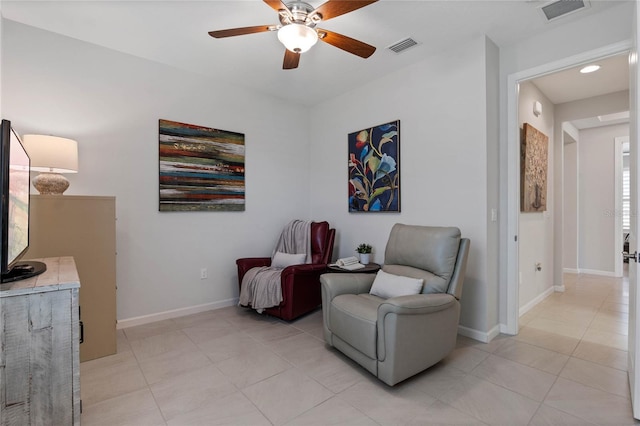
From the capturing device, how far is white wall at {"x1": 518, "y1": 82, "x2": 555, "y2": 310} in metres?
3.25

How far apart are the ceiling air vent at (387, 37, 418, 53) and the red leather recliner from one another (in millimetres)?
1911

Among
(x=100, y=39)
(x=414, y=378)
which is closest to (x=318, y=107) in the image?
(x=100, y=39)

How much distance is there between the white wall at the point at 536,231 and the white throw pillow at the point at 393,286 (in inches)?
57.2

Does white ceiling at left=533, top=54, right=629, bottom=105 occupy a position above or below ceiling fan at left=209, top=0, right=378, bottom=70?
above

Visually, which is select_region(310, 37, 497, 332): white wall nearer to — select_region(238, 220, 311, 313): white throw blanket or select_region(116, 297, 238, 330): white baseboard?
select_region(238, 220, 311, 313): white throw blanket

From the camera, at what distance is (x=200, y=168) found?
10.8 feet

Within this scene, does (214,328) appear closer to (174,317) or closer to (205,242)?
(174,317)

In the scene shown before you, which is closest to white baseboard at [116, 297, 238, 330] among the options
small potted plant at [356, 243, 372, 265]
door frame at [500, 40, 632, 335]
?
small potted plant at [356, 243, 372, 265]

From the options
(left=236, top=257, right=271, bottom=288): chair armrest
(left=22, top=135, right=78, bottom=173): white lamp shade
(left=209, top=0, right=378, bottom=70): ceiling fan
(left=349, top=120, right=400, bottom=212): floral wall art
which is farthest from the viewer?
(left=236, top=257, right=271, bottom=288): chair armrest

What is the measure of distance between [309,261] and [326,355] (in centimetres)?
123

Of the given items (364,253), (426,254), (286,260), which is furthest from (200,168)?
(426,254)

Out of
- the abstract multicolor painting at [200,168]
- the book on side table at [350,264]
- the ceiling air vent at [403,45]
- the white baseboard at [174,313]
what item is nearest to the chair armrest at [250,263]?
the white baseboard at [174,313]

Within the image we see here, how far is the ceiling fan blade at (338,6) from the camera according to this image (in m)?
1.70

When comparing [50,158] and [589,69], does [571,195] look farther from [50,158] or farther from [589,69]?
[50,158]
